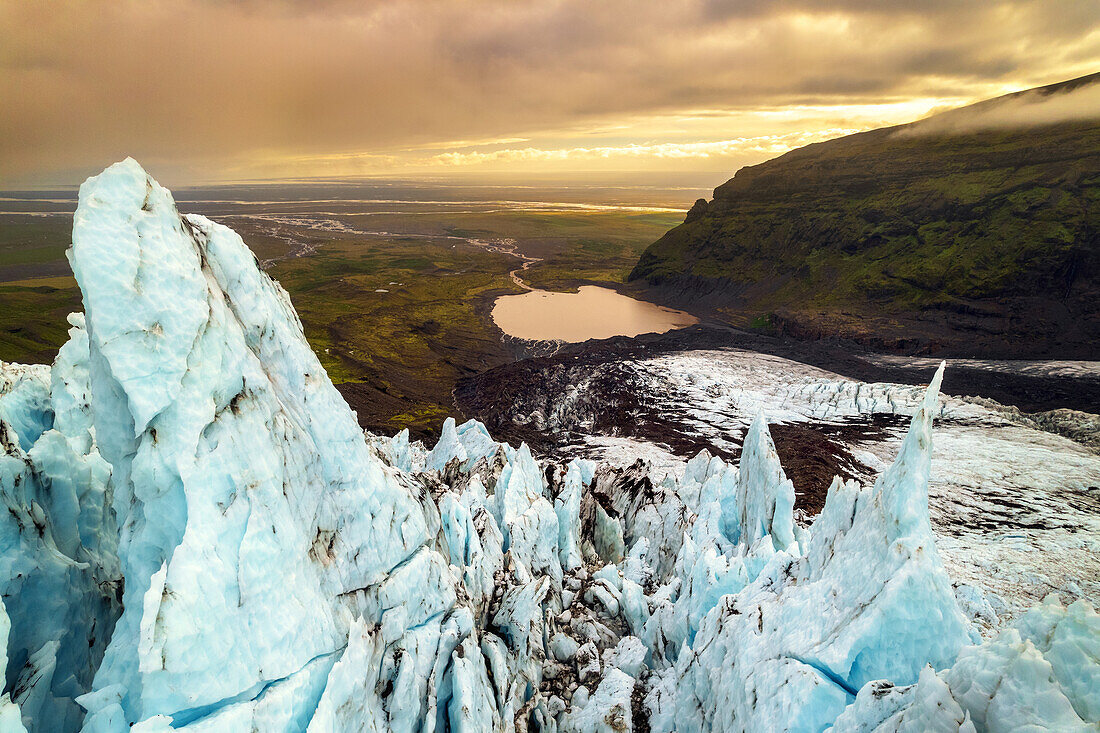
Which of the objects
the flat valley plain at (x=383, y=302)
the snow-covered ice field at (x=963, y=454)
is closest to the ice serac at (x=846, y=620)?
the snow-covered ice field at (x=963, y=454)

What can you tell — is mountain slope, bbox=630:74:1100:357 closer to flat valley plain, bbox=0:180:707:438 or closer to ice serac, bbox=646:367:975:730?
flat valley plain, bbox=0:180:707:438

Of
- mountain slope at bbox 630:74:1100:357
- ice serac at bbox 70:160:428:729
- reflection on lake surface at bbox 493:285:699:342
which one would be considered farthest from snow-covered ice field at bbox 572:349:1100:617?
reflection on lake surface at bbox 493:285:699:342

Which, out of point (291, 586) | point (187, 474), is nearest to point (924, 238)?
Result: point (291, 586)

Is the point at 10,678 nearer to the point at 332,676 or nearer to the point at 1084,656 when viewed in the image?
the point at 332,676

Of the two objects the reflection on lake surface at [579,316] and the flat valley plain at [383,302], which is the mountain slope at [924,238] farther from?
the flat valley plain at [383,302]

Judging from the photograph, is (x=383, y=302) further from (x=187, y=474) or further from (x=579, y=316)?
(x=187, y=474)

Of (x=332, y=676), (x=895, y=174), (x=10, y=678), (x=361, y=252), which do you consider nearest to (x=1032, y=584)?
(x=332, y=676)
